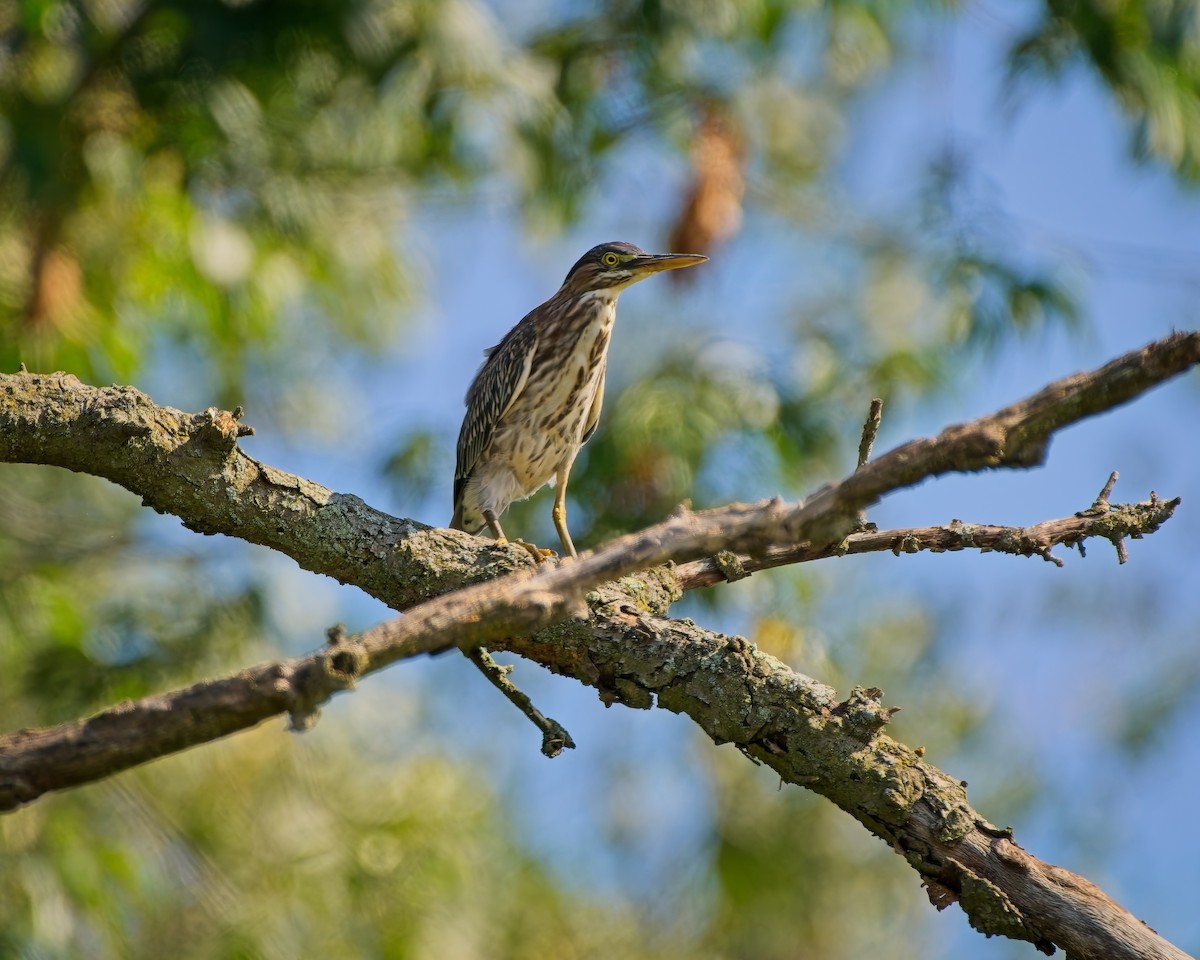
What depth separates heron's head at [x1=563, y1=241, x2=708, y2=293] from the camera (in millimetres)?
5582

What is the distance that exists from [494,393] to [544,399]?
0.91 ft

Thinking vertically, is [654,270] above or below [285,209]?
below

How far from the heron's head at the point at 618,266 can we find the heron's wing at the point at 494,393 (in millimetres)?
328

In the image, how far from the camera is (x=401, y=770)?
8.12 meters

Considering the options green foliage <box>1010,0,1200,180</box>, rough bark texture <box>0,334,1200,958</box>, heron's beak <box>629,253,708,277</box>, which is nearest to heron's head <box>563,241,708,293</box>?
heron's beak <box>629,253,708,277</box>

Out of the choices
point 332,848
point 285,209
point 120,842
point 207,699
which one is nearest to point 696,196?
point 285,209


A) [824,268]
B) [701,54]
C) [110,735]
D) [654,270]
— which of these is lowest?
[110,735]

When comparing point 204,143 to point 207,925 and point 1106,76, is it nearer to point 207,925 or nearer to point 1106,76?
point 207,925

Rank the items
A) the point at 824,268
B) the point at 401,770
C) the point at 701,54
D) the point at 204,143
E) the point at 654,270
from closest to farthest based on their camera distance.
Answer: the point at 654,270 < the point at 204,143 < the point at 701,54 < the point at 401,770 < the point at 824,268

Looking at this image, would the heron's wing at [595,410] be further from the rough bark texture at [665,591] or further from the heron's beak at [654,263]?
the rough bark texture at [665,591]

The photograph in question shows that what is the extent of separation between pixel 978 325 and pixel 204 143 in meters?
3.95

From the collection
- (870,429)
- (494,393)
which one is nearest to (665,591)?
(870,429)

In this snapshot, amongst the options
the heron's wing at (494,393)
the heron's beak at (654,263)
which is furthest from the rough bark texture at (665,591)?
the heron's beak at (654,263)

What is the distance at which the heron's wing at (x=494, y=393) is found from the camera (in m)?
5.41
